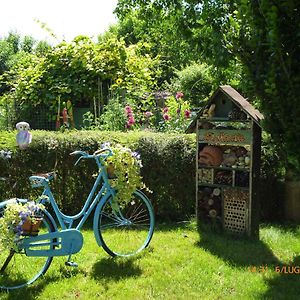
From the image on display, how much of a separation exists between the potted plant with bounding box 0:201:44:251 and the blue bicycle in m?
0.08

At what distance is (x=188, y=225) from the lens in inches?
223

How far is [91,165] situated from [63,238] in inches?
78.3

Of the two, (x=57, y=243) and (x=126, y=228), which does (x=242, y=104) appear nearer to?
(x=126, y=228)

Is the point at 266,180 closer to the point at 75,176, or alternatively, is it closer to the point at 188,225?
the point at 188,225

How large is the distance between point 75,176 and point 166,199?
4.09 ft

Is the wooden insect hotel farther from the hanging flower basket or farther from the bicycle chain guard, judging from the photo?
the hanging flower basket

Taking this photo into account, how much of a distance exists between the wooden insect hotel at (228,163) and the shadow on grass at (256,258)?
8.6 inches

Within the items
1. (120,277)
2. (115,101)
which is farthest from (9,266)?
(115,101)

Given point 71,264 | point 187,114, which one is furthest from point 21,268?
point 187,114

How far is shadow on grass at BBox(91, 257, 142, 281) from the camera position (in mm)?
4008

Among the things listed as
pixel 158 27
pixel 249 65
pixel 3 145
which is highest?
pixel 158 27

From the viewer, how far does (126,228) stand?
16.5 feet

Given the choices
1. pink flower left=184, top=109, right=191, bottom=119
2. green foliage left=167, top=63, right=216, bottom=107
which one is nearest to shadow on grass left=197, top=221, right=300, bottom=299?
pink flower left=184, top=109, right=191, bottom=119

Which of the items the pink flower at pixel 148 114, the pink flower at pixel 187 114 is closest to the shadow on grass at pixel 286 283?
the pink flower at pixel 187 114
